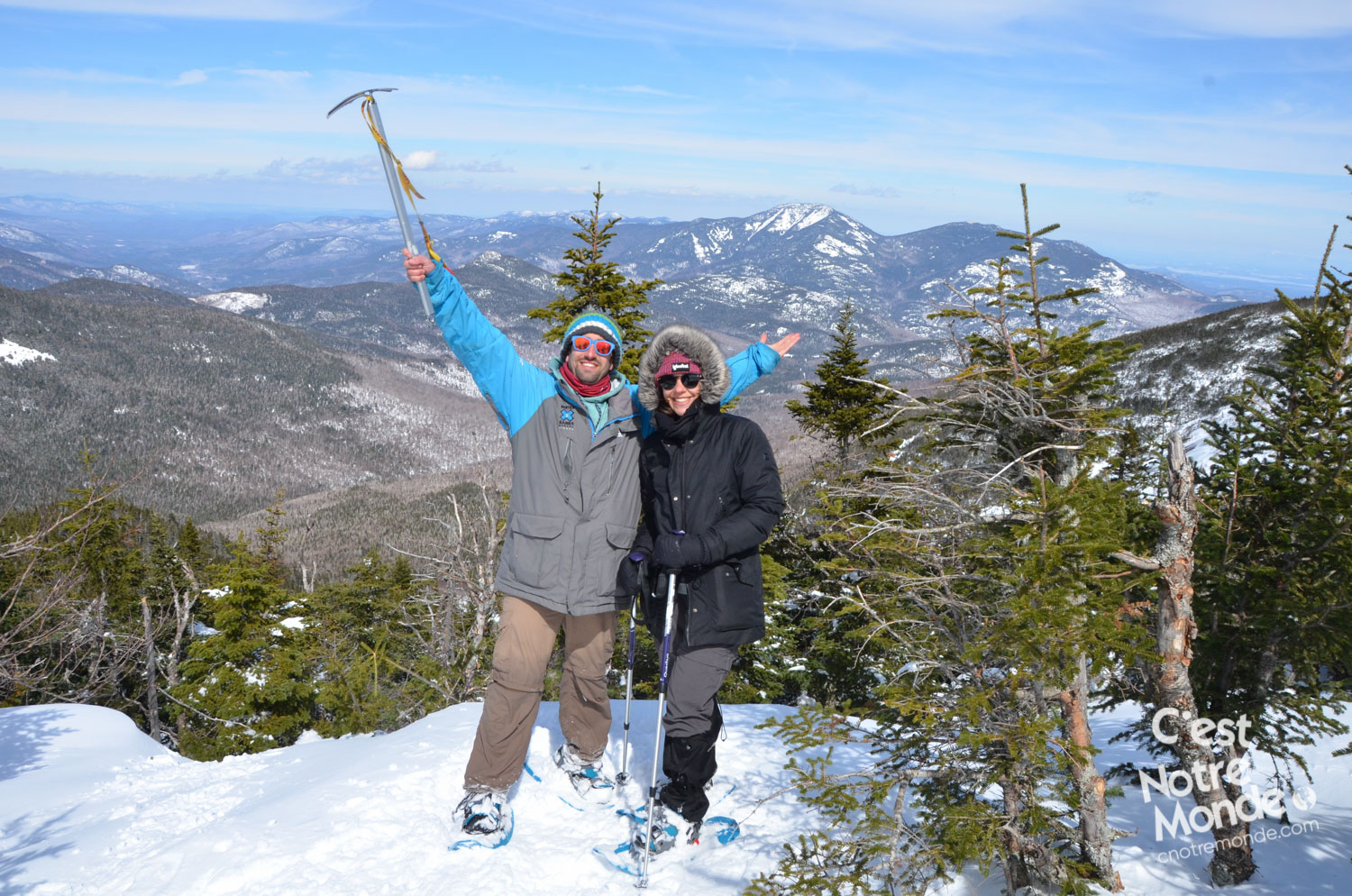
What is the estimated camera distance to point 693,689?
4.07 metres

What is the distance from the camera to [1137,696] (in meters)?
6.17

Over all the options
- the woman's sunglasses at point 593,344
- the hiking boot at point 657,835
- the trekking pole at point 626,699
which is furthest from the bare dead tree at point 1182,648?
the woman's sunglasses at point 593,344

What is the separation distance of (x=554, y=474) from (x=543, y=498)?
0.16 m

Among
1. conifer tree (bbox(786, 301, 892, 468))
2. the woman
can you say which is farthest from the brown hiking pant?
conifer tree (bbox(786, 301, 892, 468))

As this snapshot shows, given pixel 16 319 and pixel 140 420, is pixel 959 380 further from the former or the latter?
pixel 16 319

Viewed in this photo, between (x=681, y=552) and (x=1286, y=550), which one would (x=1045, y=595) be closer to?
(x=681, y=552)

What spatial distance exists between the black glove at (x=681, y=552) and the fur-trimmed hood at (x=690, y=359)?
83 cm

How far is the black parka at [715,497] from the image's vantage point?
400cm

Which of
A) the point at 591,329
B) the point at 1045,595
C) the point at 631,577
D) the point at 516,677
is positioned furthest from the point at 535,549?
the point at 1045,595

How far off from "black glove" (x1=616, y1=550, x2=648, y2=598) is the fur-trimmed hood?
0.91 meters

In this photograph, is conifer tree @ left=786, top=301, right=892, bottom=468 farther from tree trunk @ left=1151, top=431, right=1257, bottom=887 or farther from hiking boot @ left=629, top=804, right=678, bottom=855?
hiking boot @ left=629, top=804, right=678, bottom=855

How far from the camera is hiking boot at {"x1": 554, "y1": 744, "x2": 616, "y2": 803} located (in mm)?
4871

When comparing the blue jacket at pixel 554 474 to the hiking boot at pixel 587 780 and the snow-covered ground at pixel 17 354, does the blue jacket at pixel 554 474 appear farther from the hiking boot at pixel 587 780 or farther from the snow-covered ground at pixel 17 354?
the snow-covered ground at pixel 17 354

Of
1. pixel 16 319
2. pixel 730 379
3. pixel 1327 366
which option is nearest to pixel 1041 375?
pixel 730 379
